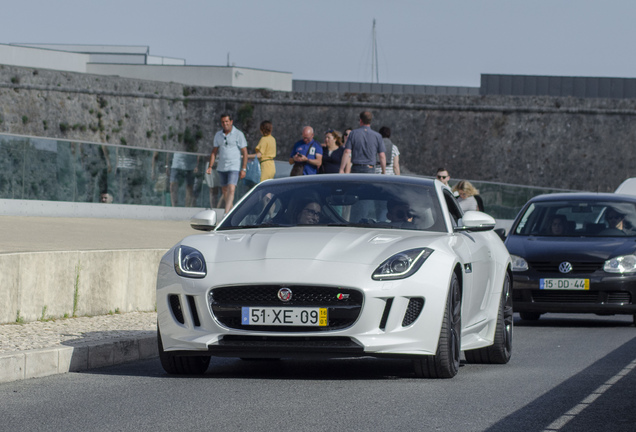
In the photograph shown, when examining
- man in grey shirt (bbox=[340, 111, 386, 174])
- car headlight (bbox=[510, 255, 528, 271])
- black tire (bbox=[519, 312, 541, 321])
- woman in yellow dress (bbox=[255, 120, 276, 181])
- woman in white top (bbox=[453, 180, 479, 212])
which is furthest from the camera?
woman in yellow dress (bbox=[255, 120, 276, 181])

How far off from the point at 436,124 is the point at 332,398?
60.2 metres

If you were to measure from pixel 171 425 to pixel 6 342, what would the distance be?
3.13 m

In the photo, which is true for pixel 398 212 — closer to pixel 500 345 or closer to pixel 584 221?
pixel 500 345

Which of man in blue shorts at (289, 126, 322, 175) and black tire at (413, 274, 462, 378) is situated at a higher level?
man in blue shorts at (289, 126, 322, 175)

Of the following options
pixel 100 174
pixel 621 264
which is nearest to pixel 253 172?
pixel 100 174

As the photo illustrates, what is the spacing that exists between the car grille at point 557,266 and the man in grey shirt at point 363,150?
4562 mm

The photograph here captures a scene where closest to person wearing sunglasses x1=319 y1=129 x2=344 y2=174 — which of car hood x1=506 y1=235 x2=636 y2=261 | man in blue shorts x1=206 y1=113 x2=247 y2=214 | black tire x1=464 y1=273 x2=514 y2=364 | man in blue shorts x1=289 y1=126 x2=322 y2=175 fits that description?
man in blue shorts x1=289 y1=126 x2=322 y2=175

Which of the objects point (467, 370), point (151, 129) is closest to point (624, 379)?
point (467, 370)

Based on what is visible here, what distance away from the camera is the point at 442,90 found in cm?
8862

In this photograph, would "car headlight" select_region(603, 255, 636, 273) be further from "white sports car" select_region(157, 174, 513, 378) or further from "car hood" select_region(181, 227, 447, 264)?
"car hood" select_region(181, 227, 447, 264)

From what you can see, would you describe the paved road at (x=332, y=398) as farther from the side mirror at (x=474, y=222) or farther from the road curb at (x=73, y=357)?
the side mirror at (x=474, y=222)

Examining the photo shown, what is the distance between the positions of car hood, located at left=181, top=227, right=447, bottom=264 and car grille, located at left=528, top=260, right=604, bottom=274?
5.27m

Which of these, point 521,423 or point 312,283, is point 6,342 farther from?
point 521,423

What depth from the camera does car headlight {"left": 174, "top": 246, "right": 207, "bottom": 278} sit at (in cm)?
779
